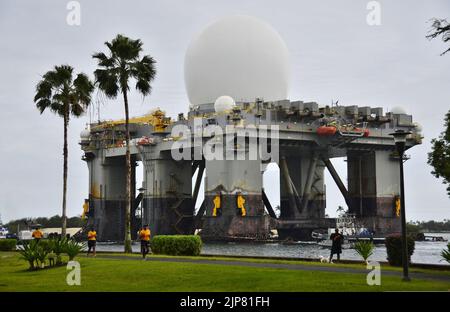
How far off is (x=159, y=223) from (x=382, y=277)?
97.6 m

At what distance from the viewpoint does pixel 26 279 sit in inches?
1380

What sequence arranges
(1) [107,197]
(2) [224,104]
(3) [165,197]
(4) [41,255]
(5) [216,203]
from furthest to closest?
(1) [107,197]
(3) [165,197]
(2) [224,104]
(5) [216,203]
(4) [41,255]

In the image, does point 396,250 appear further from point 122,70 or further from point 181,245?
point 122,70

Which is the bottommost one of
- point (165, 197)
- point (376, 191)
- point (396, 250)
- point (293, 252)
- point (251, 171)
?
point (293, 252)

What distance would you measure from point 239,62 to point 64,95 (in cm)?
6073

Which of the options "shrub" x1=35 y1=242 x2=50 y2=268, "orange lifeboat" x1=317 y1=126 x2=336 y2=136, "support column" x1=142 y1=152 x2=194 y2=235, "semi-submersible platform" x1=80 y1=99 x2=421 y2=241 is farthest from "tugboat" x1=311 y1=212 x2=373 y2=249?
"shrub" x1=35 y1=242 x2=50 y2=268

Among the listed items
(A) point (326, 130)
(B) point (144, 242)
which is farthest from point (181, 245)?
(A) point (326, 130)

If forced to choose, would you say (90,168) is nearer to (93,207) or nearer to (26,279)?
(93,207)

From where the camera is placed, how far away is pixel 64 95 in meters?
65.7

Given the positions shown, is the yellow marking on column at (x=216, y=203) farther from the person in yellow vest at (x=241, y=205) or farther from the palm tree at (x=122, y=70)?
the palm tree at (x=122, y=70)

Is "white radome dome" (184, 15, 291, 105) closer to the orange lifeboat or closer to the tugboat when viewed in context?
the orange lifeboat

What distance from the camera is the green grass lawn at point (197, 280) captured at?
1110 inches

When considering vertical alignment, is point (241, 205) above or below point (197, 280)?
above

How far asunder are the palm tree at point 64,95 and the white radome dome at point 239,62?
5904cm
